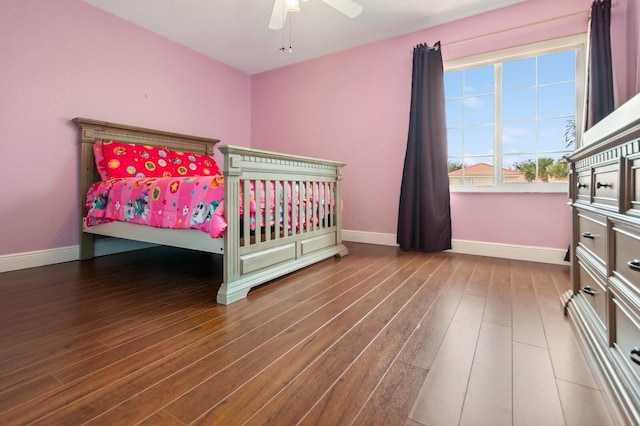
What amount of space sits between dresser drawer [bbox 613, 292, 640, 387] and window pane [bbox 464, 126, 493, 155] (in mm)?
2217

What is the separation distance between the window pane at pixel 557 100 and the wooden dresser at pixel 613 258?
149cm

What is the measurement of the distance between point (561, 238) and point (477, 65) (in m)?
1.72

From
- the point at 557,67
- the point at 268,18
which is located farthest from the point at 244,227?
the point at 557,67

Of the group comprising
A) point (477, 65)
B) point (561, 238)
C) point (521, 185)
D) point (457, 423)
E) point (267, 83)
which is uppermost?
point (267, 83)

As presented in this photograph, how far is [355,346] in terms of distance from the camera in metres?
1.21

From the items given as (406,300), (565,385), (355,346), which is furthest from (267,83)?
(565,385)

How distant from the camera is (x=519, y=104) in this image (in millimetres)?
2771

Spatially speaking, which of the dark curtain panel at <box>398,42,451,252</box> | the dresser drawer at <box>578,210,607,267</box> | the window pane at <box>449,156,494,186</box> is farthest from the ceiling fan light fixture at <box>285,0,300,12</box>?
the dresser drawer at <box>578,210,607,267</box>

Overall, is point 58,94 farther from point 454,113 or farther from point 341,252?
point 454,113

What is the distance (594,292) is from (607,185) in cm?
44

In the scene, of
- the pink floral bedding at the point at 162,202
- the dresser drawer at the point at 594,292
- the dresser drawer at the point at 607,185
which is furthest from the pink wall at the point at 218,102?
the dresser drawer at the point at 607,185

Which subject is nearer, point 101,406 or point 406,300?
point 101,406

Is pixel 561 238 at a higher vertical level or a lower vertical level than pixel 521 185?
lower

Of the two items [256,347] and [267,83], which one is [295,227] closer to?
[256,347]
